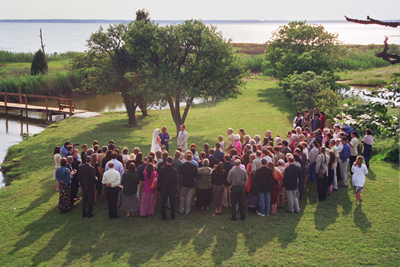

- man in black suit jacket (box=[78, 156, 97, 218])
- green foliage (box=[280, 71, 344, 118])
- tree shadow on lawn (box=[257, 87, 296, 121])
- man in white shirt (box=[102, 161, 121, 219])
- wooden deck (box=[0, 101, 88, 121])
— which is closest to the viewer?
man in white shirt (box=[102, 161, 121, 219])

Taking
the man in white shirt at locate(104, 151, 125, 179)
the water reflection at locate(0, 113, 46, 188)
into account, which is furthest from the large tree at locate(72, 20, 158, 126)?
the man in white shirt at locate(104, 151, 125, 179)

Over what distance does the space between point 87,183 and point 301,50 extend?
88.9ft

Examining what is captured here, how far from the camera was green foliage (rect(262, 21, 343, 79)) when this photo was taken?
2789 centimetres

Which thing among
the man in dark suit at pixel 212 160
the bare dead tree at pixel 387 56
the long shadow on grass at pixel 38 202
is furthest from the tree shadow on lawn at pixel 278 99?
the bare dead tree at pixel 387 56

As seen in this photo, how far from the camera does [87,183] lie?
924 centimetres

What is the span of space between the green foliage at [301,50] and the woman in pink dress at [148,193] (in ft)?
71.4

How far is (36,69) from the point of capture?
37219 millimetres

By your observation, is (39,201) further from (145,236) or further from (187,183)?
(187,183)

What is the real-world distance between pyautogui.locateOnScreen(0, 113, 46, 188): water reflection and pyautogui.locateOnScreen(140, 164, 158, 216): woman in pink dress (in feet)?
37.4

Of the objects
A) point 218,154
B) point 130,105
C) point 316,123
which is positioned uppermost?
point 130,105

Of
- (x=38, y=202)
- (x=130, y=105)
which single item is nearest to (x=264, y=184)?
(x=38, y=202)

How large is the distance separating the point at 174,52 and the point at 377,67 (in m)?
39.0

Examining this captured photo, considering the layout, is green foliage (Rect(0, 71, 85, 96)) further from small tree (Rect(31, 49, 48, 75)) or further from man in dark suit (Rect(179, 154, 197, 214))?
man in dark suit (Rect(179, 154, 197, 214))

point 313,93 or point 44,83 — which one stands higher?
point 44,83
